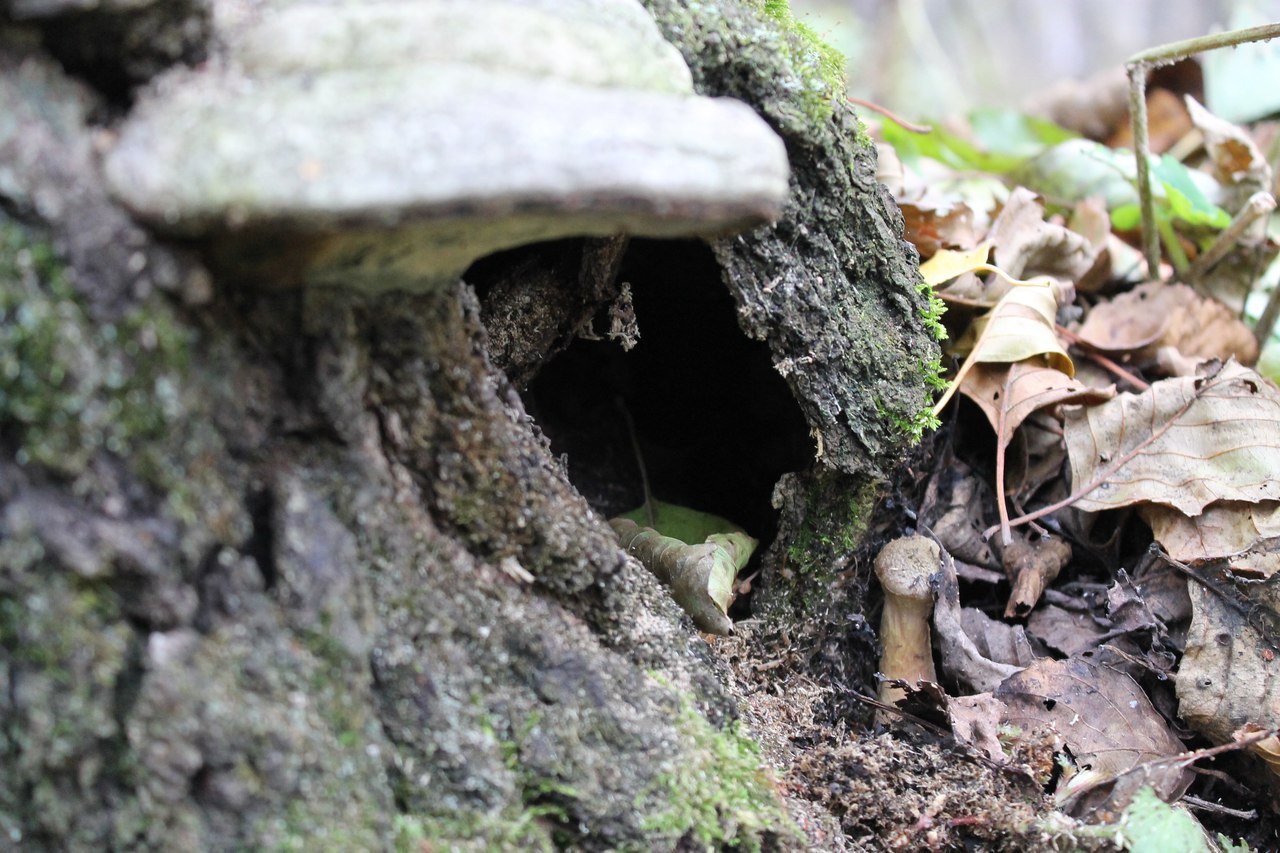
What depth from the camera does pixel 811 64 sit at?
→ 5.77 feet

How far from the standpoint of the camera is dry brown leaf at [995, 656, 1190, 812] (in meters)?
1.88

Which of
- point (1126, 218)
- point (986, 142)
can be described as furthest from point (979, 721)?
point (986, 142)

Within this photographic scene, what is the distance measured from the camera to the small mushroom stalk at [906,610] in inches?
80.8

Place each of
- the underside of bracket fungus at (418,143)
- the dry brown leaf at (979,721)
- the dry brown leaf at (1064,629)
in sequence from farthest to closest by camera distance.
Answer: the dry brown leaf at (1064,629) → the dry brown leaf at (979,721) → the underside of bracket fungus at (418,143)

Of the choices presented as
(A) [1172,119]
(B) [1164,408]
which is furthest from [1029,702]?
(A) [1172,119]

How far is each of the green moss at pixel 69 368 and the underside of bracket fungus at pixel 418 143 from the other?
11 centimetres

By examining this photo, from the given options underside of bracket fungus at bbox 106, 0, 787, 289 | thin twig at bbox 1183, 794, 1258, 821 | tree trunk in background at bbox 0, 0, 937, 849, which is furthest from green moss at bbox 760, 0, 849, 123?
thin twig at bbox 1183, 794, 1258, 821

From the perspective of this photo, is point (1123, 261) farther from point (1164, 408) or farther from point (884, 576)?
point (884, 576)

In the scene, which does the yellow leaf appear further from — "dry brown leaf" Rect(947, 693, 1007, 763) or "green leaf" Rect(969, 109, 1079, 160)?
"green leaf" Rect(969, 109, 1079, 160)

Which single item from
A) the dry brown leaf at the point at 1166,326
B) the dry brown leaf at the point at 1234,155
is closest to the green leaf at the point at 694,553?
the dry brown leaf at the point at 1166,326

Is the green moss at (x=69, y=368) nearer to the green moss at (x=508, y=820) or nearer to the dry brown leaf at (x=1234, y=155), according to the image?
the green moss at (x=508, y=820)

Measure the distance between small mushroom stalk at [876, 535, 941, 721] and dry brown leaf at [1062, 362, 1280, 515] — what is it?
49cm

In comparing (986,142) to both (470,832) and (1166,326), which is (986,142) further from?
(470,832)

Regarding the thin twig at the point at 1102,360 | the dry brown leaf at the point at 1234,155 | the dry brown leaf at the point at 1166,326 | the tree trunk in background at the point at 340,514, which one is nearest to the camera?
the tree trunk in background at the point at 340,514
